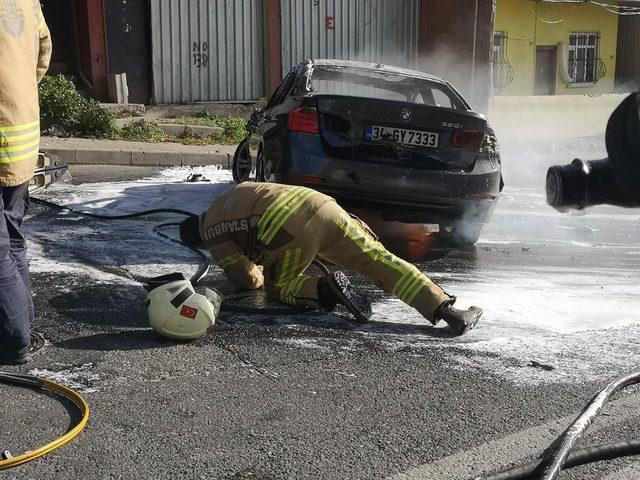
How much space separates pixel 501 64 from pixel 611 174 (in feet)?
76.9

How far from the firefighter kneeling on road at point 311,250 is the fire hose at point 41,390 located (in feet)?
5.28

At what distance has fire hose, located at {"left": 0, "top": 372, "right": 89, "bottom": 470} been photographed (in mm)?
3205

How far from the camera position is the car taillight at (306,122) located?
6758 mm

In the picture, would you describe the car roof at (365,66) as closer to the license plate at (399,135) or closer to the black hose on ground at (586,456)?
the license plate at (399,135)

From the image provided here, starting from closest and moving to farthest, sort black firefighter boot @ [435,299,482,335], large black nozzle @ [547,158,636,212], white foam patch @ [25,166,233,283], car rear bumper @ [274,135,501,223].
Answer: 1. large black nozzle @ [547,158,636,212]
2. black firefighter boot @ [435,299,482,335]
3. white foam patch @ [25,166,233,283]
4. car rear bumper @ [274,135,501,223]

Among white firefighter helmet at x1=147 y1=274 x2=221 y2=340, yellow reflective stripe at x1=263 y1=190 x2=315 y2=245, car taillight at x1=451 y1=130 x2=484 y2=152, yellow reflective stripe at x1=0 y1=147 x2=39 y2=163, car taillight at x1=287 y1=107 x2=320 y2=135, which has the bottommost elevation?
white firefighter helmet at x1=147 y1=274 x2=221 y2=340

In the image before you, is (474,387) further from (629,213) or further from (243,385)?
(629,213)

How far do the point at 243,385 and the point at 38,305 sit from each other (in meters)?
1.75

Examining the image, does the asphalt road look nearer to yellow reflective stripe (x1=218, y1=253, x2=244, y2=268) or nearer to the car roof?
yellow reflective stripe (x1=218, y1=253, x2=244, y2=268)

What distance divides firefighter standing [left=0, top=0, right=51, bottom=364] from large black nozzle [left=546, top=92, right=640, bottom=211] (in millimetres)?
2932

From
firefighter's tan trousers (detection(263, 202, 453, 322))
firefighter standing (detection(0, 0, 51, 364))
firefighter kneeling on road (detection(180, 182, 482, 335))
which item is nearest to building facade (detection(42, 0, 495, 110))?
firefighter kneeling on road (detection(180, 182, 482, 335))

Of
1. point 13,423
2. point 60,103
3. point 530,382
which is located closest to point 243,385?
point 13,423

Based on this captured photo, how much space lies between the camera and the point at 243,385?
4.04m

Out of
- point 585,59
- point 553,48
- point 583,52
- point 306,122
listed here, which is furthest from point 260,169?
point 585,59
